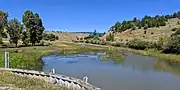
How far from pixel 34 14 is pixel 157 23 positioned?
83.1 m

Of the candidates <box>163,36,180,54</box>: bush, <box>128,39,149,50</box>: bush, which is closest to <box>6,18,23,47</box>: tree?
<box>128,39,149,50</box>: bush

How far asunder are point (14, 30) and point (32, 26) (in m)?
9.36

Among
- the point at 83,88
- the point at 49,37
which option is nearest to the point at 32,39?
the point at 49,37

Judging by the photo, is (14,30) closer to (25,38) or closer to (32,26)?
(25,38)

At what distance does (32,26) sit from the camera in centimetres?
9269

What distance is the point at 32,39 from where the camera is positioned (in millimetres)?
92188

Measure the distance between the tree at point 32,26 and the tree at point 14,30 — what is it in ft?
12.6

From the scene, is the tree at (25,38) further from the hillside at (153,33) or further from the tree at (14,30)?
the hillside at (153,33)

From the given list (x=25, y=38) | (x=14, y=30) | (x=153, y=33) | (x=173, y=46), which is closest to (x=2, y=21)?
(x=14, y=30)

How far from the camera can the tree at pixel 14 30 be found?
82956 millimetres

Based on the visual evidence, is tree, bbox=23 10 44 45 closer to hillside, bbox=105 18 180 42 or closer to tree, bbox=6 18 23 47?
tree, bbox=6 18 23 47

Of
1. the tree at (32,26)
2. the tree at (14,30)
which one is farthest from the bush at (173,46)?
the tree at (14,30)

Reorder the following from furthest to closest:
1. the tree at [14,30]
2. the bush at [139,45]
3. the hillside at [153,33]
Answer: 1. the hillside at [153,33]
2. the bush at [139,45]
3. the tree at [14,30]

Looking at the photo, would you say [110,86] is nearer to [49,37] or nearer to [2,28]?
[2,28]
